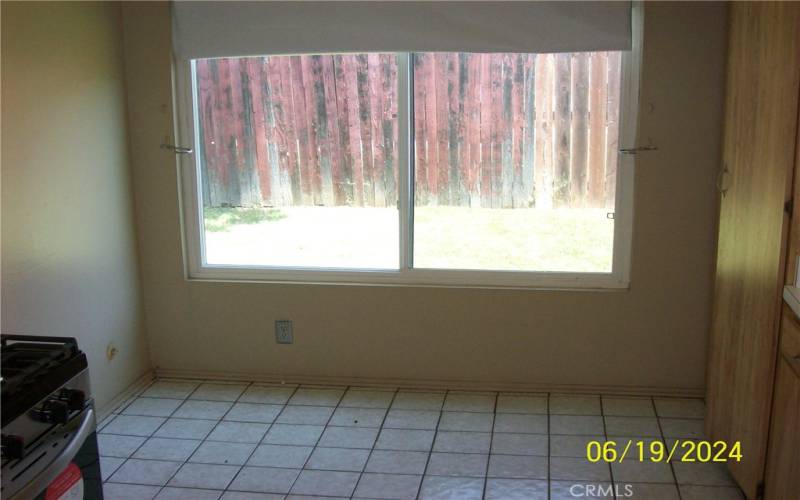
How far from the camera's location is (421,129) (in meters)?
3.36

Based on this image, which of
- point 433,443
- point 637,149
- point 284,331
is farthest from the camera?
point 284,331

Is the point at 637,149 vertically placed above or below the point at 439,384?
above

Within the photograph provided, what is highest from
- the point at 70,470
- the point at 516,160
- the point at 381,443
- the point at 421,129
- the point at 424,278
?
the point at 421,129

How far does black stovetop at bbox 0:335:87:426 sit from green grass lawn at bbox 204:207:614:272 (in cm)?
139

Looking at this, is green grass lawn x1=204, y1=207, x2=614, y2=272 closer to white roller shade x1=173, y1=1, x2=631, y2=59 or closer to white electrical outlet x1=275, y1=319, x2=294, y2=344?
white electrical outlet x1=275, y1=319, x2=294, y2=344

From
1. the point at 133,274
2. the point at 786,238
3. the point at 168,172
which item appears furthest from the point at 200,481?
the point at 786,238

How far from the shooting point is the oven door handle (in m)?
1.86

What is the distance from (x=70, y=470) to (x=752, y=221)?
226 centimetres

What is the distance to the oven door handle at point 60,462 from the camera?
1863 mm

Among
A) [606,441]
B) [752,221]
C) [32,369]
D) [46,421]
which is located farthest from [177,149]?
[752,221]

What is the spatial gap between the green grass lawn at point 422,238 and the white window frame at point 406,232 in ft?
0.14

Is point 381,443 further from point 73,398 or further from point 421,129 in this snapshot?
point 421,129

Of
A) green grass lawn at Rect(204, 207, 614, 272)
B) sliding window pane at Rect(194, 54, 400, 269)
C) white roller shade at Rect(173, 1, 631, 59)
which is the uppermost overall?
white roller shade at Rect(173, 1, 631, 59)
